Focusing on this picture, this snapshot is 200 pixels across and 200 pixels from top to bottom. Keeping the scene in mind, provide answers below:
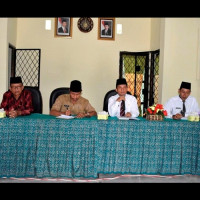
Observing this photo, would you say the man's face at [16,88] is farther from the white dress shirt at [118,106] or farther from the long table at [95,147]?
the white dress shirt at [118,106]

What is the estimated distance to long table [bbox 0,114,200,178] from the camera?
11.1 ft

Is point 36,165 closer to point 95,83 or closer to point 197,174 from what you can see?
point 197,174

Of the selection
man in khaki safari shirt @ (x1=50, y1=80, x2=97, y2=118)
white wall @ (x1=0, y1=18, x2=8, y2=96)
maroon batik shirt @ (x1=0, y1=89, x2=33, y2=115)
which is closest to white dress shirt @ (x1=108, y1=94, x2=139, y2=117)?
man in khaki safari shirt @ (x1=50, y1=80, x2=97, y2=118)

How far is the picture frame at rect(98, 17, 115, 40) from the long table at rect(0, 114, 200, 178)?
4.15m

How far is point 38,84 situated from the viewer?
7.22m

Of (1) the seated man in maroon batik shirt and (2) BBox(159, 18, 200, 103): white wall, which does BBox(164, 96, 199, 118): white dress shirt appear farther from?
(1) the seated man in maroon batik shirt

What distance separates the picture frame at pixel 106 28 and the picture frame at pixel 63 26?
27.9 inches

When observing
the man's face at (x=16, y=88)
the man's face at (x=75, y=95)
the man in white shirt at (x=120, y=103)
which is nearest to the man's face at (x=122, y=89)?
the man in white shirt at (x=120, y=103)

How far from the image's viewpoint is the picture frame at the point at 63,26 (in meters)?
7.23

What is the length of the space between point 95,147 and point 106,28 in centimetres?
450

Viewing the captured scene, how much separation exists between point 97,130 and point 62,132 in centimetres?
39

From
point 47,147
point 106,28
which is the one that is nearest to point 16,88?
point 47,147

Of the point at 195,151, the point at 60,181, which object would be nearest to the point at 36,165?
the point at 60,181

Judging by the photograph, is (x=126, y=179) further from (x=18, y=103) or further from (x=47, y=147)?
(x=18, y=103)
